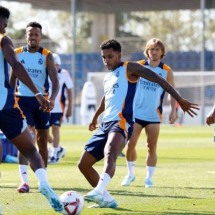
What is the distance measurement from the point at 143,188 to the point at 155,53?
6.60ft

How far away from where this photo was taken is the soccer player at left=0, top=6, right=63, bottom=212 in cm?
1012

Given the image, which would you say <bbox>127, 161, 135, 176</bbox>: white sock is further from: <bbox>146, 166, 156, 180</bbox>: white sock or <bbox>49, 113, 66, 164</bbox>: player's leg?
<bbox>49, 113, 66, 164</bbox>: player's leg

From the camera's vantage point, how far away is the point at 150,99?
47.6ft

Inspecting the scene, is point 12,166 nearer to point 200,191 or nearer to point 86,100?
point 200,191

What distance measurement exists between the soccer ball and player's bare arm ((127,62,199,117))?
1.63 meters

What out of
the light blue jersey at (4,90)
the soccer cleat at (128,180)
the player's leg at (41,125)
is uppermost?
the light blue jersey at (4,90)

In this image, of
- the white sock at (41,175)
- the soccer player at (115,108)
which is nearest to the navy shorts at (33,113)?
the soccer player at (115,108)

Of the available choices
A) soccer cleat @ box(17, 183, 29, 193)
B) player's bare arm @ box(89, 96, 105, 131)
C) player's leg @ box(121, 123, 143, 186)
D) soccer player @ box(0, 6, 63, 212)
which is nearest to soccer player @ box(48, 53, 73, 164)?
player's leg @ box(121, 123, 143, 186)

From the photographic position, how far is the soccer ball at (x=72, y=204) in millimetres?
10266

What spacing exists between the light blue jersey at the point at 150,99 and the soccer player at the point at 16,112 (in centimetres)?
411

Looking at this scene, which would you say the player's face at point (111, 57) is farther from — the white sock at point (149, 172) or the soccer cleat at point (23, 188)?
the white sock at point (149, 172)

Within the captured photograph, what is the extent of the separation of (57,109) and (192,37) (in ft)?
226

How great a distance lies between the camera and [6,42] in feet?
33.3

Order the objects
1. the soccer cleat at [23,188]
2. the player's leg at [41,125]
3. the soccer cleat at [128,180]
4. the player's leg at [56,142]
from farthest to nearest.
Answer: the player's leg at [56,142] → the soccer cleat at [128,180] → the player's leg at [41,125] → the soccer cleat at [23,188]
